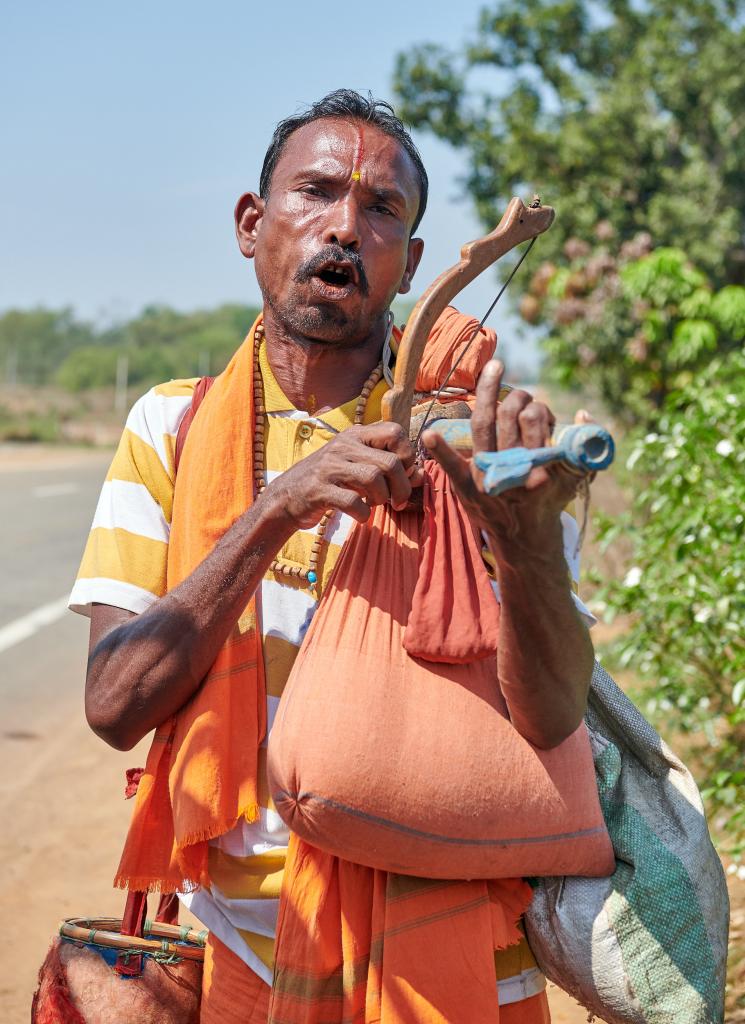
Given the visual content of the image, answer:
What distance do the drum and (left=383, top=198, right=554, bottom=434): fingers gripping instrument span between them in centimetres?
93

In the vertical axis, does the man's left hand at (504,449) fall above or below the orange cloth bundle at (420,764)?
above

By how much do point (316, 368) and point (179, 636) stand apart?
1.74ft

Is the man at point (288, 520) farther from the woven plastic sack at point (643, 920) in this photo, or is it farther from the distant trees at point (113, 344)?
the distant trees at point (113, 344)

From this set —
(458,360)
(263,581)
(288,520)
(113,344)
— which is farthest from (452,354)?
(113,344)

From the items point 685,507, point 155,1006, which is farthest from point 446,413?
point 685,507

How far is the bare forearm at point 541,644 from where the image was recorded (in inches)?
53.1

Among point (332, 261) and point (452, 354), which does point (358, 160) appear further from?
point (452, 354)

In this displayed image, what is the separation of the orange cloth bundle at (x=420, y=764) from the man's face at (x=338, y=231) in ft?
1.47

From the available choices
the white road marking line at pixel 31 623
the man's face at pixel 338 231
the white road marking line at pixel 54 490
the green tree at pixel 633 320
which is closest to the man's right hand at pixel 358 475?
the man's face at pixel 338 231

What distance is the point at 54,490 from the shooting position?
19.1 m

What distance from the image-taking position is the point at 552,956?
1592mm

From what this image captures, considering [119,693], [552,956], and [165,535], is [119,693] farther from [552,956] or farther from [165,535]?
[552,956]

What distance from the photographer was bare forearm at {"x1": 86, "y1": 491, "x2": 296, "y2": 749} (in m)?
1.64

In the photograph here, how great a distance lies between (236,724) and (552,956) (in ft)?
1.77
